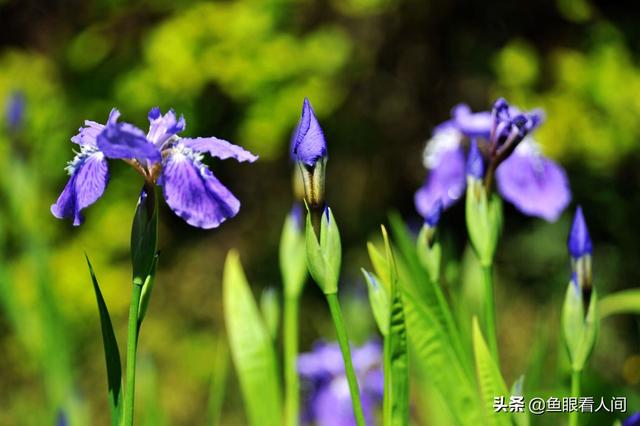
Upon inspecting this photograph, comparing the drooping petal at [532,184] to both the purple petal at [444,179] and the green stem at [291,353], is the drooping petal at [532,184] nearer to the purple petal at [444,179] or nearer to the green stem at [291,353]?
the purple petal at [444,179]

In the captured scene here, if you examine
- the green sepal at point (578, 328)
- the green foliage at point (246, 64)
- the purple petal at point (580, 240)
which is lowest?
the green sepal at point (578, 328)

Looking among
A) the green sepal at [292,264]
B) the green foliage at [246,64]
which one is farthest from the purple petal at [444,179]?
the green foliage at [246,64]

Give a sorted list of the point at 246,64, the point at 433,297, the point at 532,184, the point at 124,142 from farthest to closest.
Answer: the point at 246,64 → the point at 532,184 → the point at 433,297 → the point at 124,142

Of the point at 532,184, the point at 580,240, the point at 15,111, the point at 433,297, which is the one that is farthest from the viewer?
the point at 15,111

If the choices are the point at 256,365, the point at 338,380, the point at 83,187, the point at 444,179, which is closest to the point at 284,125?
the point at 338,380

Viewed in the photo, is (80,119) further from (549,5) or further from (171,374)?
(549,5)

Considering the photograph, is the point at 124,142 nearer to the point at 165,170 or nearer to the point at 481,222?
the point at 165,170

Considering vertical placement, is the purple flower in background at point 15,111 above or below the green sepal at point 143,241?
above
